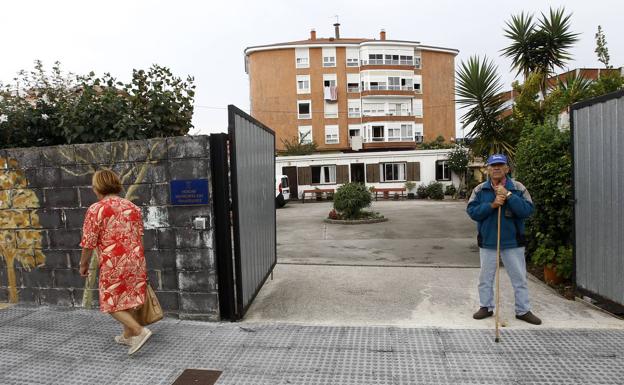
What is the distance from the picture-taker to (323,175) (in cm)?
3003

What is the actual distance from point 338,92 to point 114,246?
143 feet

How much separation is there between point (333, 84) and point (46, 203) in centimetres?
4225

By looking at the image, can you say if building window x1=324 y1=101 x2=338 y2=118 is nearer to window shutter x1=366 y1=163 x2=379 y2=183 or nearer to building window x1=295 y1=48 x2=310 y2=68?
building window x1=295 y1=48 x2=310 y2=68

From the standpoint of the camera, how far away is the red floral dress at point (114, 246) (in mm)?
3719

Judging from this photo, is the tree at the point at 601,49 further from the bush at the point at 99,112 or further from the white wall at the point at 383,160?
Answer: the white wall at the point at 383,160

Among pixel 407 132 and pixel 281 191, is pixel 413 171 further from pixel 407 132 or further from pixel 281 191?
pixel 407 132

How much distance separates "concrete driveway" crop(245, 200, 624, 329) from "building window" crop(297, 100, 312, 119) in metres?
Result: 36.2

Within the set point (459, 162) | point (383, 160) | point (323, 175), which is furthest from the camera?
point (323, 175)

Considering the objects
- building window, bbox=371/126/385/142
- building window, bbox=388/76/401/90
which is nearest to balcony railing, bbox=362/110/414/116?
building window, bbox=371/126/385/142

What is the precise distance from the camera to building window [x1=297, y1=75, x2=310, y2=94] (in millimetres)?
45000

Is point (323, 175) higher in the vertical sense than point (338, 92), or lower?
lower

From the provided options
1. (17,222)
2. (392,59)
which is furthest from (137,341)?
(392,59)

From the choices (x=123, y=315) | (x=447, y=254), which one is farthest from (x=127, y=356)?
(x=447, y=254)

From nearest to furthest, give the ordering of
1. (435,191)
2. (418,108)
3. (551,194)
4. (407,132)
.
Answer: (551,194), (435,191), (407,132), (418,108)
